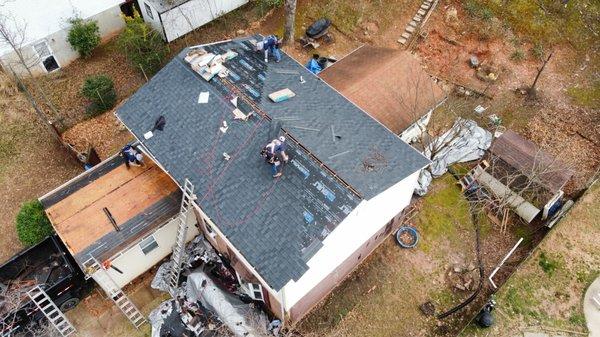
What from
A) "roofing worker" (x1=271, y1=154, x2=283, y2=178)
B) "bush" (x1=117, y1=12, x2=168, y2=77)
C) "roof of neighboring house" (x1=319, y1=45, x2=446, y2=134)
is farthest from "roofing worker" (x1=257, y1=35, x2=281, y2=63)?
"bush" (x1=117, y1=12, x2=168, y2=77)

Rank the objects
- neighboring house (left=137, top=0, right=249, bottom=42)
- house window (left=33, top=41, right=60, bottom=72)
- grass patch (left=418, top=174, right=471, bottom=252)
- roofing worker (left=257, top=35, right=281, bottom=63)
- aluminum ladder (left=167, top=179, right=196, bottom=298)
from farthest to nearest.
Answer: neighboring house (left=137, top=0, right=249, bottom=42)
house window (left=33, top=41, right=60, bottom=72)
grass patch (left=418, top=174, right=471, bottom=252)
roofing worker (left=257, top=35, right=281, bottom=63)
aluminum ladder (left=167, top=179, right=196, bottom=298)

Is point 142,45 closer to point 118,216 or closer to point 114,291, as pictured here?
point 118,216

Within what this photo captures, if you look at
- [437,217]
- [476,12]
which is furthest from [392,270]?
[476,12]

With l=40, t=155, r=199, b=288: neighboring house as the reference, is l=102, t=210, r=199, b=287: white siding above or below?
below

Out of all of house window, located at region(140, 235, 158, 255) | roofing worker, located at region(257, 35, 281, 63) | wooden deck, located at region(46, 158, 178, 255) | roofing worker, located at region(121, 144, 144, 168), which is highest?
roofing worker, located at region(257, 35, 281, 63)

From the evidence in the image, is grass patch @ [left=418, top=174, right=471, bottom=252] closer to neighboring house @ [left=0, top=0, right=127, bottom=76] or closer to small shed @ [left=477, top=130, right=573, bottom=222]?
small shed @ [left=477, top=130, right=573, bottom=222]
